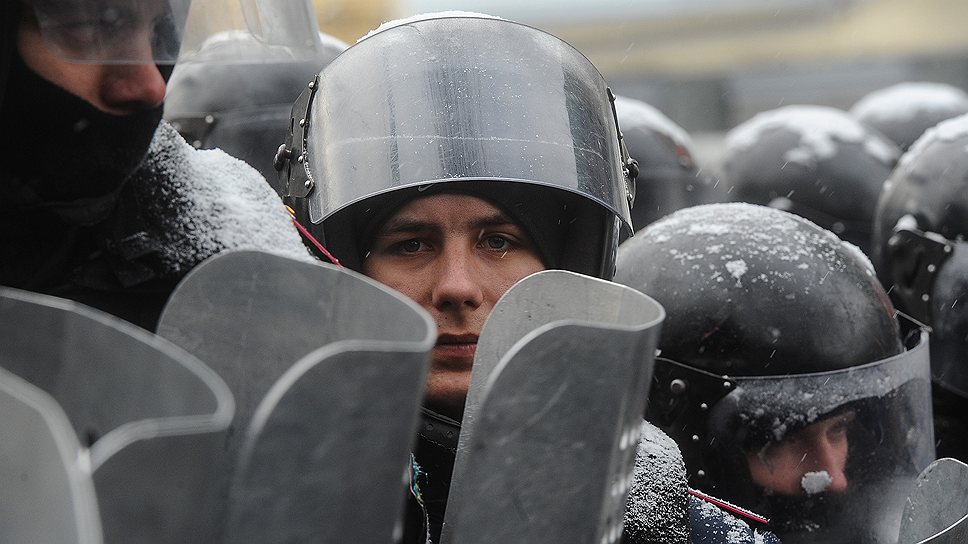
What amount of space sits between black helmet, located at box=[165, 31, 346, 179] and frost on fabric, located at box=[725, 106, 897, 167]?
2013mm

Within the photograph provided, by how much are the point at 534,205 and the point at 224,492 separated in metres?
1.28

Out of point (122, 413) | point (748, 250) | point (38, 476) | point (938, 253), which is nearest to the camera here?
point (38, 476)

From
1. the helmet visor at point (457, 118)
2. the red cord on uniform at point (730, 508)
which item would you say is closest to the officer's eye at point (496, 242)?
the helmet visor at point (457, 118)

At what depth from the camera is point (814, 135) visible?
4941 millimetres

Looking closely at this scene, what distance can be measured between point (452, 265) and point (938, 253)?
2.04m

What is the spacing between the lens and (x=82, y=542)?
30.2 inches

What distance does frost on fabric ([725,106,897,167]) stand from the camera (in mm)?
4906

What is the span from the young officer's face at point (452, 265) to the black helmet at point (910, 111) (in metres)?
4.25

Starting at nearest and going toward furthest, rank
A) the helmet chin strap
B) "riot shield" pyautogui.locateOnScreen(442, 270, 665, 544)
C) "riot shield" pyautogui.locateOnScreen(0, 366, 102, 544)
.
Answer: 1. "riot shield" pyautogui.locateOnScreen(0, 366, 102, 544)
2. "riot shield" pyautogui.locateOnScreen(442, 270, 665, 544)
3. the helmet chin strap

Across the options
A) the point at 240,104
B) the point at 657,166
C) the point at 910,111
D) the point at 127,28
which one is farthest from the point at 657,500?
the point at 910,111

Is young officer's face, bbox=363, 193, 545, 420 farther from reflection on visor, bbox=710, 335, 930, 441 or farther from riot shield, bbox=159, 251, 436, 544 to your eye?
riot shield, bbox=159, 251, 436, 544

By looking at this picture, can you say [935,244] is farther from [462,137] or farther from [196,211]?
[196,211]

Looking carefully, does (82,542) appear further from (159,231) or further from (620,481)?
(159,231)

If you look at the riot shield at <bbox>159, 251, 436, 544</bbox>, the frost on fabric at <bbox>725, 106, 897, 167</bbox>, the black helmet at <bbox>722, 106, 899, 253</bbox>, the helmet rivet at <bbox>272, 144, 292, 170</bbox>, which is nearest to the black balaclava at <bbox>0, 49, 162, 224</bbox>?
the riot shield at <bbox>159, 251, 436, 544</bbox>
